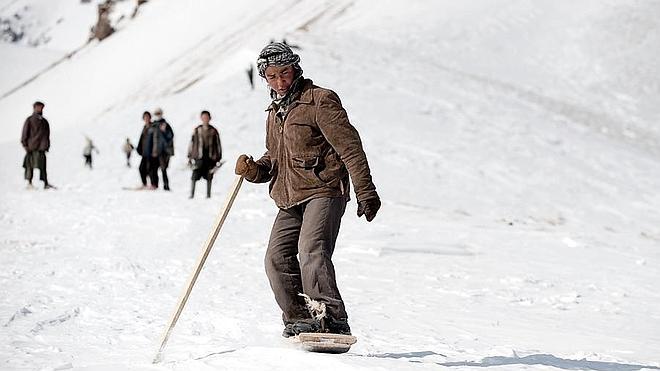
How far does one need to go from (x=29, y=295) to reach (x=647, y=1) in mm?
45853

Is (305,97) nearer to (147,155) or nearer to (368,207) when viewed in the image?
(368,207)

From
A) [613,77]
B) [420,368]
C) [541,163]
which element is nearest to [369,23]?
[613,77]

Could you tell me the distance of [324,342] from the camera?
4523 mm

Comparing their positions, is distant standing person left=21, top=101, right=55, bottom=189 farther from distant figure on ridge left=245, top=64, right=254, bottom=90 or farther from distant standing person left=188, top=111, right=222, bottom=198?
distant figure on ridge left=245, top=64, right=254, bottom=90

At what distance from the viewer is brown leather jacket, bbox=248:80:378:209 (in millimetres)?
4637

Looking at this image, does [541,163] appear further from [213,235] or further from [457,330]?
[213,235]

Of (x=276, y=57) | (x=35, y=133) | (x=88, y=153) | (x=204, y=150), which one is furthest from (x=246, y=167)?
(x=88, y=153)

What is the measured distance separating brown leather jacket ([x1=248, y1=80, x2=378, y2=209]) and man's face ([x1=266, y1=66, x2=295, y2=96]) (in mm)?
98

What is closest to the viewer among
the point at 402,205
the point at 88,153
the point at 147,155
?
the point at 402,205

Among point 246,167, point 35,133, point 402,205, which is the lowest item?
point 402,205

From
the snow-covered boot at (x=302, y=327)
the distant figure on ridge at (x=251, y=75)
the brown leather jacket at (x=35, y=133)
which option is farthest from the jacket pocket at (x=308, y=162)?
the distant figure on ridge at (x=251, y=75)

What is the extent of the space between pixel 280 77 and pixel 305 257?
1017mm

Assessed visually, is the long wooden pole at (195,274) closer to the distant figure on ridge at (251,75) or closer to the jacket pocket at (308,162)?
the jacket pocket at (308,162)

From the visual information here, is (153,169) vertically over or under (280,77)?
under
